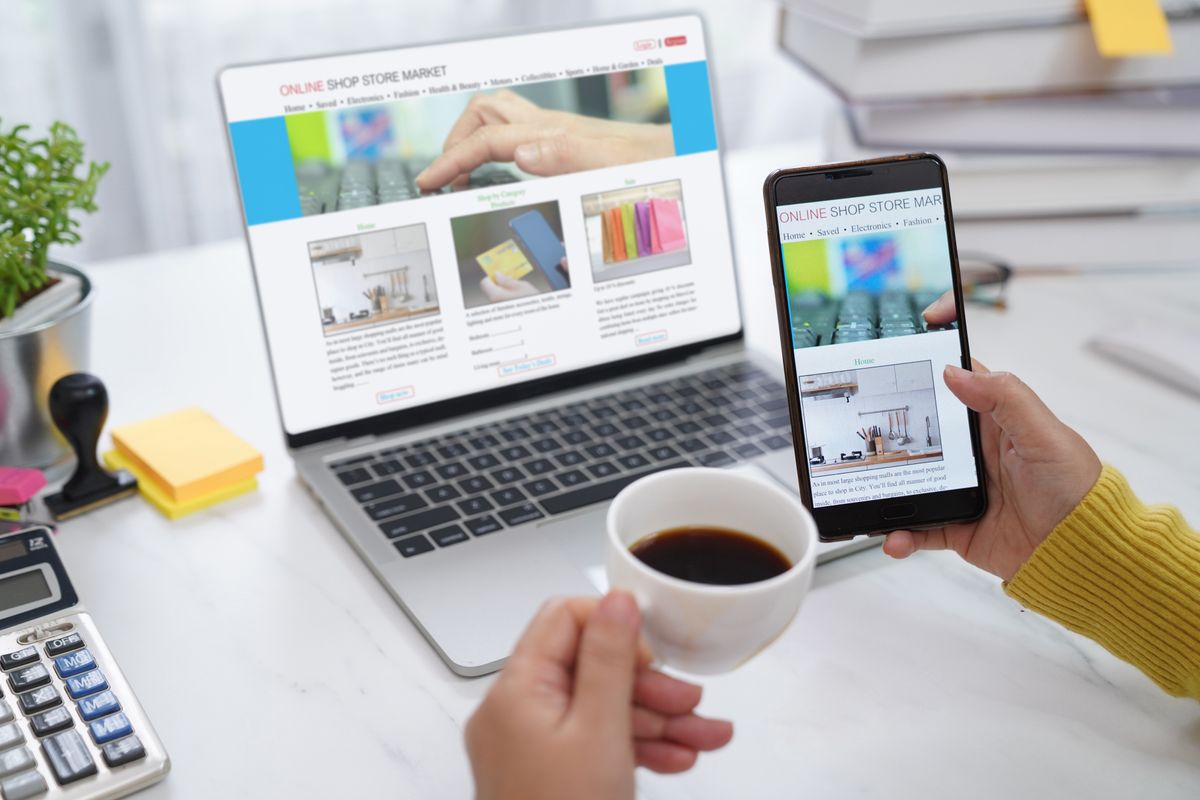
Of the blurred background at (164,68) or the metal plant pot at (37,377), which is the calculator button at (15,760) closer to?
the metal plant pot at (37,377)

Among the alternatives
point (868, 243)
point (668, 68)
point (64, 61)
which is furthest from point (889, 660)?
point (64, 61)

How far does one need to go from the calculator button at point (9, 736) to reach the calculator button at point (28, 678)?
3 centimetres

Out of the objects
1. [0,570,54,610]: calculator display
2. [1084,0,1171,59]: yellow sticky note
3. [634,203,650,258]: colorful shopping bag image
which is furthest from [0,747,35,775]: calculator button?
[1084,0,1171,59]: yellow sticky note

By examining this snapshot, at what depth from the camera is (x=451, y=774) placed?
57cm

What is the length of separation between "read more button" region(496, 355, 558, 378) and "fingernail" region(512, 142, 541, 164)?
0.16m

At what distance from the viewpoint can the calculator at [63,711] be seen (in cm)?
52

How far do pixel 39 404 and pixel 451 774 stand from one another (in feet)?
1.45

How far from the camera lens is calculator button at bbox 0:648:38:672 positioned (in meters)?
0.57

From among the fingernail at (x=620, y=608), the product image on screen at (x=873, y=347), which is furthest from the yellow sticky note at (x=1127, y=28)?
the fingernail at (x=620, y=608)

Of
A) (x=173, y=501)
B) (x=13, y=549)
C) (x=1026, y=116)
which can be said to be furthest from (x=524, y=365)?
(x=1026, y=116)

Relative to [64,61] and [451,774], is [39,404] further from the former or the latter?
[64,61]

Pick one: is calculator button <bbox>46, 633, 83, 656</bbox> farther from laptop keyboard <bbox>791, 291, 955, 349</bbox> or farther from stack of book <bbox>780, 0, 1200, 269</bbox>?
stack of book <bbox>780, 0, 1200, 269</bbox>

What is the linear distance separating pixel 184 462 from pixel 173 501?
0.03m

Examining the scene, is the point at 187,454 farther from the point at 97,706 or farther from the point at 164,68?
the point at 164,68
